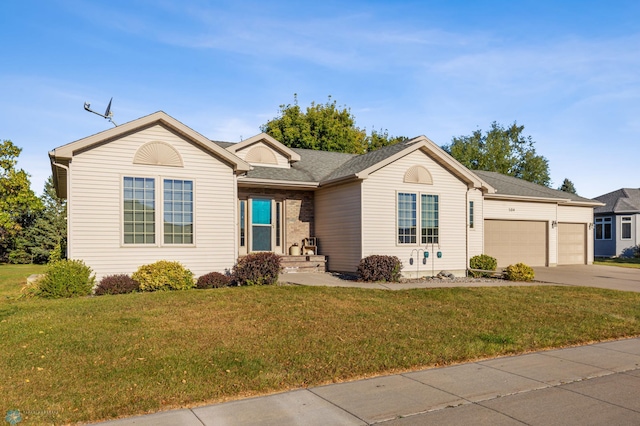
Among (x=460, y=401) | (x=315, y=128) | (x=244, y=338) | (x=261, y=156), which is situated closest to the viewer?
(x=460, y=401)

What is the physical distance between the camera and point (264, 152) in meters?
20.2

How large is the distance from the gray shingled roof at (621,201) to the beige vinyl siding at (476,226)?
66.7 ft

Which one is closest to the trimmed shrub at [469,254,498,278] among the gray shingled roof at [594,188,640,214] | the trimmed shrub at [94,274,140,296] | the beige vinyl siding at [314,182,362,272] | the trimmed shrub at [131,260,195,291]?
the beige vinyl siding at [314,182,362,272]

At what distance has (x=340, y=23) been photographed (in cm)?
1524

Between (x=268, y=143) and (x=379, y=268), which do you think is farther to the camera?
(x=268, y=143)

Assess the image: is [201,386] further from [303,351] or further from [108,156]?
[108,156]

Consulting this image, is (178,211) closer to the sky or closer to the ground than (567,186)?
closer to the ground

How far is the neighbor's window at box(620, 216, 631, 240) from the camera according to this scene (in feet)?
118

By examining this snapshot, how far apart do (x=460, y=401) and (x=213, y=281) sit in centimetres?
975

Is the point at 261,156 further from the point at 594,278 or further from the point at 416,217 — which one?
the point at 594,278

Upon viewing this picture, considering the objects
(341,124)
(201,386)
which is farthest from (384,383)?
(341,124)

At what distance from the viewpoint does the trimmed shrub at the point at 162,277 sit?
533 inches

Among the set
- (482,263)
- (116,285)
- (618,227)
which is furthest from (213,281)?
(618,227)

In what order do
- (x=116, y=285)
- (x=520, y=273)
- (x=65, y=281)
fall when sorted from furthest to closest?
1. (x=520, y=273)
2. (x=116, y=285)
3. (x=65, y=281)
